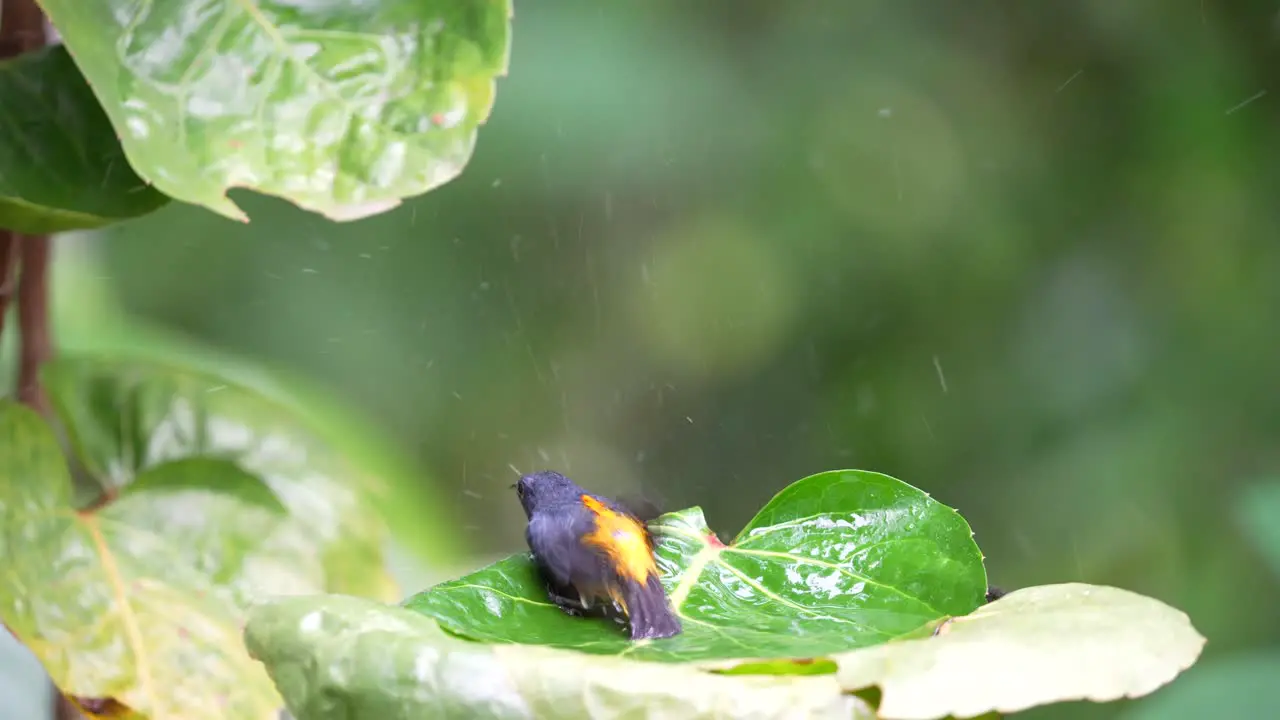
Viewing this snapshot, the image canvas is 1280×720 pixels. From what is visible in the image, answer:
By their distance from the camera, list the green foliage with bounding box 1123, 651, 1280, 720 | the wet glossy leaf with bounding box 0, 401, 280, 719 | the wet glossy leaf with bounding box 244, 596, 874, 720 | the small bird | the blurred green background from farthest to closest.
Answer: the blurred green background, the green foliage with bounding box 1123, 651, 1280, 720, the wet glossy leaf with bounding box 0, 401, 280, 719, the small bird, the wet glossy leaf with bounding box 244, 596, 874, 720

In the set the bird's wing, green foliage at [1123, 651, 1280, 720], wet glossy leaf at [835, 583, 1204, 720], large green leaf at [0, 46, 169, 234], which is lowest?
green foliage at [1123, 651, 1280, 720]

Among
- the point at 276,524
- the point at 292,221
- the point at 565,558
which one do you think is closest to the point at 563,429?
the point at 292,221

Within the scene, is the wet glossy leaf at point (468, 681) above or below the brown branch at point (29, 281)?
below

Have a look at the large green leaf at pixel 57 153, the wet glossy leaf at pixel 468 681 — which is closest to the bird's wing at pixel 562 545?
the wet glossy leaf at pixel 468 681

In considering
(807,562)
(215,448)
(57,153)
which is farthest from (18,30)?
(807,562)

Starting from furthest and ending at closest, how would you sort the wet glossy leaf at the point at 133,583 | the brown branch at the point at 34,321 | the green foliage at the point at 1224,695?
the green foliage at the point at 1224,695
the brown branch at the point at 34,321
the wet glossy leaf at the point at 133,583

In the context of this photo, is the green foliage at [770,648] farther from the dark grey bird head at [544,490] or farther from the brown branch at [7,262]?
the brown branch at [7,262]

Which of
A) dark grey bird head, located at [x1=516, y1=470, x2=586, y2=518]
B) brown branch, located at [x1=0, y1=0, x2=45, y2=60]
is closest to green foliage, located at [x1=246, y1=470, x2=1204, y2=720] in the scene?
dark grey bird head, located at [x1=516, y1=470, x2=586, y2=518]

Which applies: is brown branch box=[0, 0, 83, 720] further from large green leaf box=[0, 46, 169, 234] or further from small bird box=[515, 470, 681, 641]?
small bird box=[515, 470, 681, 641]
